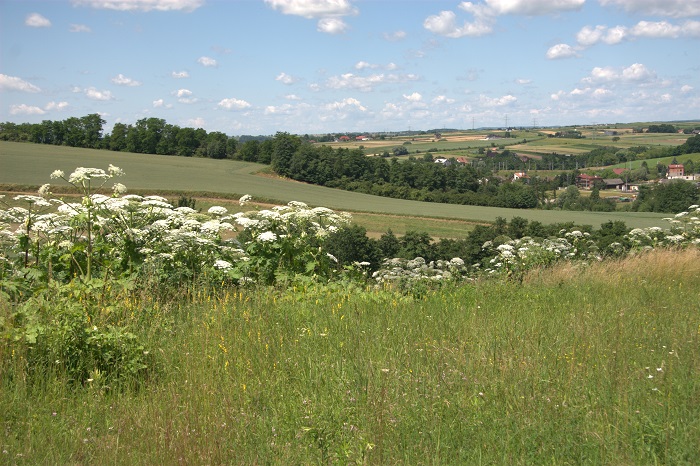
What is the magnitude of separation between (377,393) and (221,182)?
2265 inches

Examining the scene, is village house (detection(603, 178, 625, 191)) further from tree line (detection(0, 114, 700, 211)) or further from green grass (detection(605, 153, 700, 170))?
green grass (detection(605, 153, 700, 170))

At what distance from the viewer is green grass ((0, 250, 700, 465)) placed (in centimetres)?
371

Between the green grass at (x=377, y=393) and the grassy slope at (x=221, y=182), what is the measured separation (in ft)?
129

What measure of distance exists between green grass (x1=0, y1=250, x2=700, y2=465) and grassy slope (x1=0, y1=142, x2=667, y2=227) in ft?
129

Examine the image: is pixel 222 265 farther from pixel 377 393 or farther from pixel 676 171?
pixel 676 171

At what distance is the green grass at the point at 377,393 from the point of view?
371 cm

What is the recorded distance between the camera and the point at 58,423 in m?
4.12

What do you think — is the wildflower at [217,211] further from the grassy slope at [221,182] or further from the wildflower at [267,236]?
the grassy slope at [221,182]

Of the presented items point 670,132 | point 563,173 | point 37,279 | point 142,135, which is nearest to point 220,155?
point 142,135

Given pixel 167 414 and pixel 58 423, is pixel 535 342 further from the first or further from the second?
pixel 58 423

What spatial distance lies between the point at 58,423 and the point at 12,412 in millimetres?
379

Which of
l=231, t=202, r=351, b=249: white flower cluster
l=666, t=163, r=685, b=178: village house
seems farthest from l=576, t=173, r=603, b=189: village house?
l=231, t=202, r=351, b=249: white flower cluster

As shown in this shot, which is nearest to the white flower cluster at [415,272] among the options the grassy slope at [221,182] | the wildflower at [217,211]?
the wildflower at [217,211]

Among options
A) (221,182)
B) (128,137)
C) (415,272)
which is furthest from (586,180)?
(415,272)
